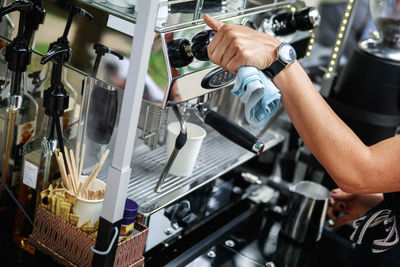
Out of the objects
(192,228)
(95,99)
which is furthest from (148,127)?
(192,228)

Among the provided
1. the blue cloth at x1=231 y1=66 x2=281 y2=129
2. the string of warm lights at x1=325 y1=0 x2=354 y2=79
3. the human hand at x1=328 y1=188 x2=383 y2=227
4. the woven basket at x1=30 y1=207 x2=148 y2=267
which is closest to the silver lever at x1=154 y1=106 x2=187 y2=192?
the woven basket at x1=30 y1=207 x2=148 y2=267

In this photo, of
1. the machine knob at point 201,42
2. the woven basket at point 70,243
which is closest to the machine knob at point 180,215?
the woven basket at point 70,243

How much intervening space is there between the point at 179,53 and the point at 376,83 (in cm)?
86

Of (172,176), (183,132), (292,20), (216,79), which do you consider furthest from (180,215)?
(292,20)

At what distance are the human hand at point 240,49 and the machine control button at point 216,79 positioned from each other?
155 mm

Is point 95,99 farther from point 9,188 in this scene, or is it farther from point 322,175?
point 322,175

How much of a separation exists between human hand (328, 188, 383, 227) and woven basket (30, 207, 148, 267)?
2.10 ft

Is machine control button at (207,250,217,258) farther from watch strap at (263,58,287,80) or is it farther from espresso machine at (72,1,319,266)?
watch strap at (263,58,287,80)

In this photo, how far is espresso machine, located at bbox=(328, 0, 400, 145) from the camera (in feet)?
5.46

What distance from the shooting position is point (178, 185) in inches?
53.2

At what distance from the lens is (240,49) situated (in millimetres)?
953

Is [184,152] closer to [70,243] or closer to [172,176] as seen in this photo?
[172,176]

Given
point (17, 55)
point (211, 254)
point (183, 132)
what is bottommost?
point (211, 254)

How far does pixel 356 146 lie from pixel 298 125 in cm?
11
